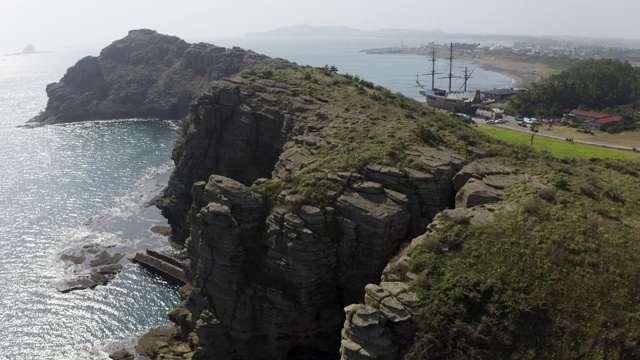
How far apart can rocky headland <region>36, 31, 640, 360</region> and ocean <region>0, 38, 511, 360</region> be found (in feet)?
29.9

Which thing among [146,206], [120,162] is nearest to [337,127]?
[146,206]

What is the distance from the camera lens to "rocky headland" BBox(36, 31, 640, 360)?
34750 mm

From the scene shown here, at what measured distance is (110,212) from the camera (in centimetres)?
10244

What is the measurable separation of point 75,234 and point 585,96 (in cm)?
15240

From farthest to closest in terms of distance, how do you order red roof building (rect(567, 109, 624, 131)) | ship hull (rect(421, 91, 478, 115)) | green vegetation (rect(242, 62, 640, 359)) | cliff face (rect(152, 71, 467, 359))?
ship hull (rect(421, 91, 478, 115)), red roof building (rect(567, 109, 624, 131)), cliff face (rect(152, 71, 467, 359)), green vegetation (rect(242, 62, 640, 359))

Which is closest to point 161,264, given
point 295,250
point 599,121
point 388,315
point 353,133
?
point 353,133

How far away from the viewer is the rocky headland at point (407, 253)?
114 feet

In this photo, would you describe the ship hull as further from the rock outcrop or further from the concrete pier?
the rock outcrop

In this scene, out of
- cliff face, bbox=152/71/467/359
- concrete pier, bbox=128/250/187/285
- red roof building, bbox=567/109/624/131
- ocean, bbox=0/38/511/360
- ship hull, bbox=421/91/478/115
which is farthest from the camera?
ship hull, bbox=421/91/478/115

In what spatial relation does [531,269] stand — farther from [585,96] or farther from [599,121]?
[585,96]

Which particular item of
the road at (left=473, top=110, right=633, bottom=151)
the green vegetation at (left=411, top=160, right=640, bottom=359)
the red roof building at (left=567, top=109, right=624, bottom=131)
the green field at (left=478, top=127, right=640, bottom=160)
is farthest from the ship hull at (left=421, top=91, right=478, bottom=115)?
the green vegetation at (left=411, top=160, right=640, bottom=359)

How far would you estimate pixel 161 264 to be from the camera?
7875 cm

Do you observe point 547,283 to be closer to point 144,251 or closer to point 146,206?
point 144,251

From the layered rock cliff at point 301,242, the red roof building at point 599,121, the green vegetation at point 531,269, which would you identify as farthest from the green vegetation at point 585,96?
the layered rock cliff at point 301,242
